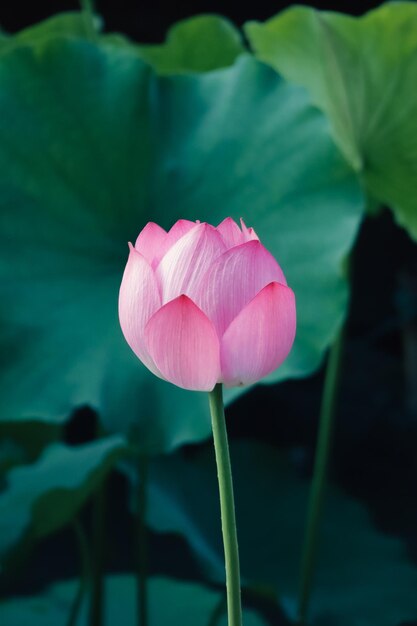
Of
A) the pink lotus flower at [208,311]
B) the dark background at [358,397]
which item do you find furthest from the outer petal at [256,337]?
the dark background at [358,397]

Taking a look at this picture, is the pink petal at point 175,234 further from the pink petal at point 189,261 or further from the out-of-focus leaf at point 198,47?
the out-of-focus leaf at point 198,47

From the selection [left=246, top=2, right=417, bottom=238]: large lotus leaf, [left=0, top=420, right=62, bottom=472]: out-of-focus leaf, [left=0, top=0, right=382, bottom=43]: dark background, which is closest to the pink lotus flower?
[left=246, top=2, right=417, bottom=238]: large lotus leaf

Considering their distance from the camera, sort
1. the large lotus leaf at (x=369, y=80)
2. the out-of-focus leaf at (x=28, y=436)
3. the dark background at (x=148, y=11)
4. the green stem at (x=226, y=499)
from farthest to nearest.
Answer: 1. the dark background at (x=148, y=11)
2. the out-of-focus leaf at (x=28, y=436)
3. the large lotus leaf at (x=369, y=80)
4. the green stem at (x=226, y=499)

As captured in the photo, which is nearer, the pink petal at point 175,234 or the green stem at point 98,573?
the pink petal at point 175,234

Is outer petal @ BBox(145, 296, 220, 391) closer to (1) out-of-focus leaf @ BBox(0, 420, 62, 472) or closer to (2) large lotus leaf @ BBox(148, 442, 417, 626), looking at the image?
(2) large lotus leaf @ BBox(148, 442, 417, 626)

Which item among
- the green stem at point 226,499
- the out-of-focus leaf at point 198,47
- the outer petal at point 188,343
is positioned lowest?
the green stem at point 226,499

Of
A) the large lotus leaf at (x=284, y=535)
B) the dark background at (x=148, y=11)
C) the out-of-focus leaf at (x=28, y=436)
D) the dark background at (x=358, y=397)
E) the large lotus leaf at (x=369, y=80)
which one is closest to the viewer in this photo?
the large lotus leaf at (x=369, y=80)

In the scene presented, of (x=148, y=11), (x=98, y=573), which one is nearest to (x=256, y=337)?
(x=98, y=573)
